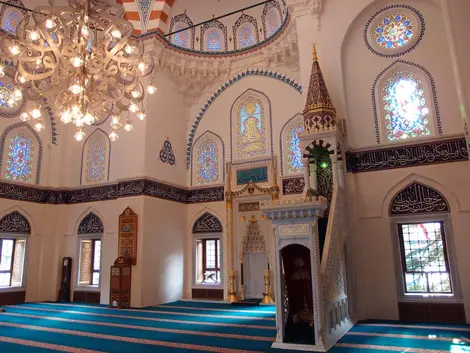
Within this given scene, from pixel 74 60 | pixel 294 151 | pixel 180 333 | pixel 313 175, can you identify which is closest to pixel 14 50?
pixel 74 60

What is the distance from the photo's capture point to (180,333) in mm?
3992

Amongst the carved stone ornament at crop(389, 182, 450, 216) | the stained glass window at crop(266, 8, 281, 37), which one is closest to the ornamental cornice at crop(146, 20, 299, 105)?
the stained glass window at crop(266, 8, 281, 37)

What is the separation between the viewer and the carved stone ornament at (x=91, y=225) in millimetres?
7086

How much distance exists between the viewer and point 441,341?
3414mm

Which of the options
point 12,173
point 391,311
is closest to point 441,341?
point 391,311

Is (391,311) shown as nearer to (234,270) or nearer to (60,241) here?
(234,270)

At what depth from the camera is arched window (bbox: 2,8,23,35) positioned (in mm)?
6699

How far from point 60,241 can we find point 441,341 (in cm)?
649

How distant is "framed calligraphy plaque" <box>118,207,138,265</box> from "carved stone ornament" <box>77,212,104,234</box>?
797 millimetres

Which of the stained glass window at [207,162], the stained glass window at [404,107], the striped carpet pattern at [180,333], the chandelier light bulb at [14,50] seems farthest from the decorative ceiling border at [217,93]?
the chandelier light bulb at [14,50]

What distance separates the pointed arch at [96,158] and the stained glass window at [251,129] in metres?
2.55

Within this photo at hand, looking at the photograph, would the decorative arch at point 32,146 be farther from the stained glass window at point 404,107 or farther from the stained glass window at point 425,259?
the stained glass window at point 425,259

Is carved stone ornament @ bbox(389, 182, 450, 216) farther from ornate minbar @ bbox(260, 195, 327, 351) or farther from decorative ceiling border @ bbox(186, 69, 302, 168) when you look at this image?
decorative ceiling border @ bbox(186, 69, 302, 168)

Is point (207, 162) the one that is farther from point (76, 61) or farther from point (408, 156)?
point (76, 61)
